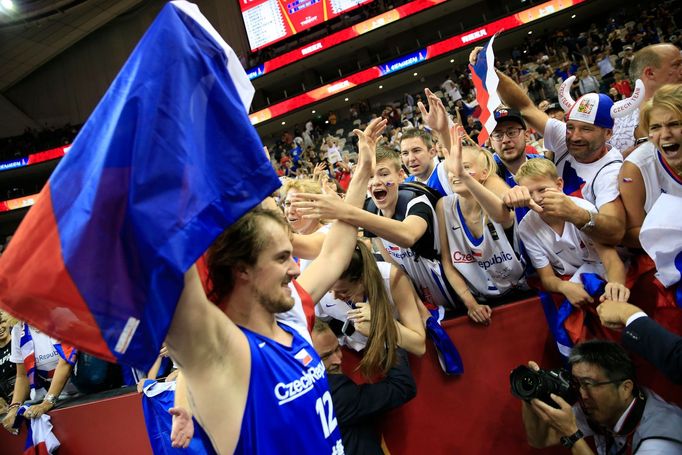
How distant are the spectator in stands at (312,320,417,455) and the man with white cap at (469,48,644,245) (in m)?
1.10

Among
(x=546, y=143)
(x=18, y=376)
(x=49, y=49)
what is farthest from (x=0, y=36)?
(x=546, y=143)

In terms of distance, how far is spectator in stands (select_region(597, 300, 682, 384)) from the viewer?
1915mm

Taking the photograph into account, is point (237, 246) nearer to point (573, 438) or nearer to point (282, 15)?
point (573, 438)

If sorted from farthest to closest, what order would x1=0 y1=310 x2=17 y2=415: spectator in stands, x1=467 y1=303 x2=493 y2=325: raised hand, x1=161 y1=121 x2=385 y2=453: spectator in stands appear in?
x1=0 y1=310 x2=17 y2=415: spectator in stands < x1=467 y1=303 x2=493 y2=325: raised hand < x1=161 y1=121 x2=385 y2=453: spectator in stands

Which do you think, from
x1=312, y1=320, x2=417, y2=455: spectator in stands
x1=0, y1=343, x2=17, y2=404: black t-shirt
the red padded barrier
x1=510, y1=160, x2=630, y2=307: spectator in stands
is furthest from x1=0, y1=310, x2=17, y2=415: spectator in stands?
x1=510, y1=160, x2=630, y2=307: spectator in stands

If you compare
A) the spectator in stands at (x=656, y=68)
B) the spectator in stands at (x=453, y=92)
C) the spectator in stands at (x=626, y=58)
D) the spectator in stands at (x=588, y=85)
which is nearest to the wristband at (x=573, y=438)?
the spectator in stands at (x=656, y=68)

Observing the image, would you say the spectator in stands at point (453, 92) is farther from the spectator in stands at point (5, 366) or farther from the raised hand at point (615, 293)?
the raised hand at point (615, 293)

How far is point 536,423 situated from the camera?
2459 mm

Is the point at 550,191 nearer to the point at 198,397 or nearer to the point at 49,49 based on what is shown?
the point at 198,397

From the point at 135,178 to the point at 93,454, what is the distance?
3653 millimetres

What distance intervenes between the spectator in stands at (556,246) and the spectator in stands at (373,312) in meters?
0.76

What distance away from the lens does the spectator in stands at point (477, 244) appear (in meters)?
2.78

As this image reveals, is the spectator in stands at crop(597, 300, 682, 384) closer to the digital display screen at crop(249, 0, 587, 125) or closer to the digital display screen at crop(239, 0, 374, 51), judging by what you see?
the digital display screen at crop(249, 0, 587, 125)

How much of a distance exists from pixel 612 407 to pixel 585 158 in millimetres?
1541
